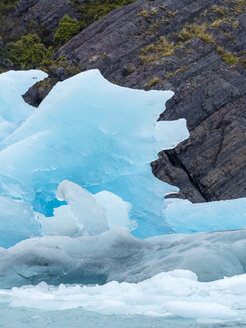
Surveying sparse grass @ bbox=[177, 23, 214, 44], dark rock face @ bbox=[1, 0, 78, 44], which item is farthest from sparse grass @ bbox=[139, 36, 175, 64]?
dark rock face @ bbox=[1, 0, 78, 44]

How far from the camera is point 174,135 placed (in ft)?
27.4

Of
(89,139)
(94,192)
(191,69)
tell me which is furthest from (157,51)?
(89,139)

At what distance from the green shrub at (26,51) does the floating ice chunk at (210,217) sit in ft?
38.3

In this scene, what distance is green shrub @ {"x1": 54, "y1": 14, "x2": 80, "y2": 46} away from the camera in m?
20.0

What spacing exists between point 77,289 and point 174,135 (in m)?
4.66

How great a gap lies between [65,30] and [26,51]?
6.32ft

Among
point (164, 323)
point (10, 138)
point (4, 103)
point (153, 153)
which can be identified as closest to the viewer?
point (164, 323)

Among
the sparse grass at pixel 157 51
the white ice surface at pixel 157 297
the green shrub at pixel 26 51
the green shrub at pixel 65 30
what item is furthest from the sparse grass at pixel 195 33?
the white ice surface at pixel 157 297

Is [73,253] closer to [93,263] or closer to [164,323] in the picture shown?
[93,263]

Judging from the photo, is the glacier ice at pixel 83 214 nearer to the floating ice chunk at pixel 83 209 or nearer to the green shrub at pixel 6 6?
the floating ice chunk at pixel 83 209

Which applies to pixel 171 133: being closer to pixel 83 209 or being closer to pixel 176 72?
pixel 83 209

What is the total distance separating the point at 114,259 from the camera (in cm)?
514

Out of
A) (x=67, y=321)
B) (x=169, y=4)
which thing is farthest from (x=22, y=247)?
(x=169, y=4)

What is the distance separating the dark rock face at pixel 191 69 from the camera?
12.5m
